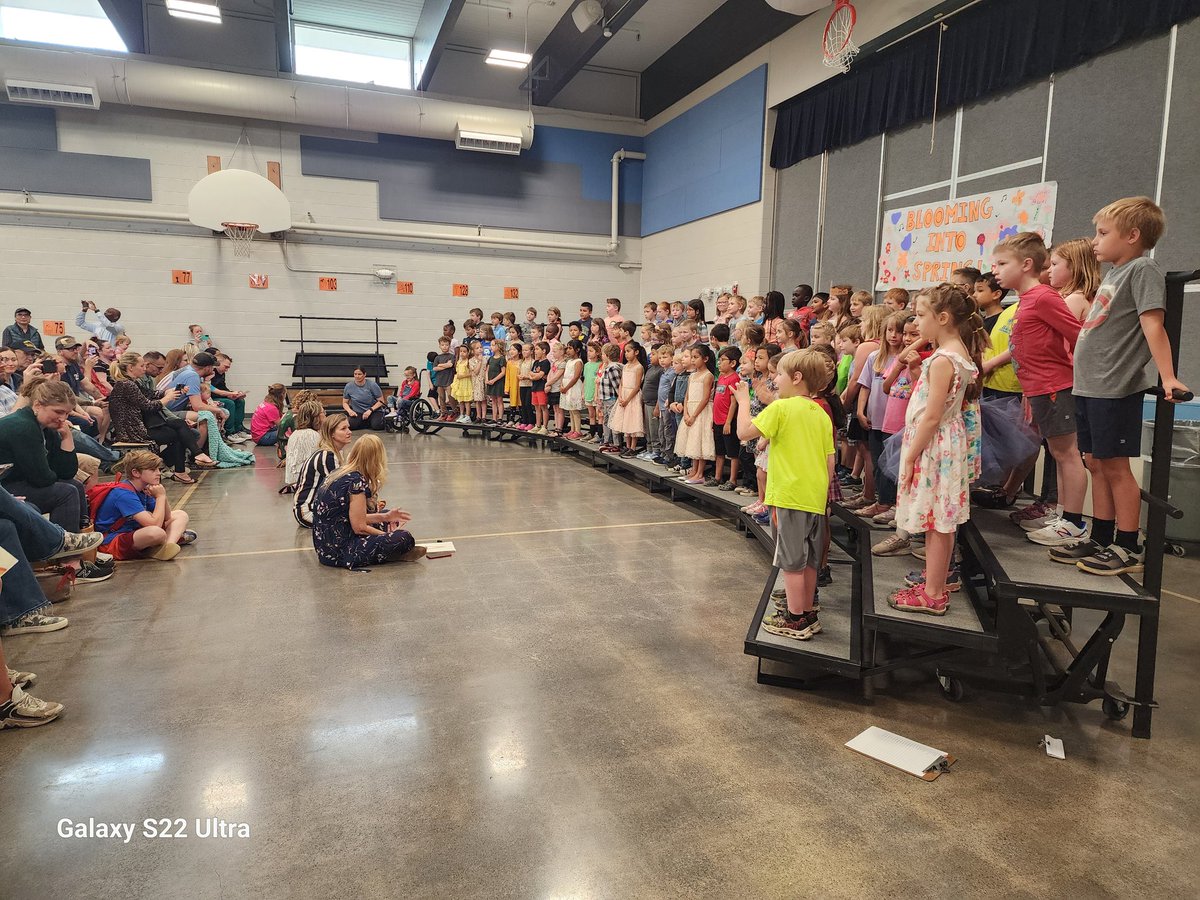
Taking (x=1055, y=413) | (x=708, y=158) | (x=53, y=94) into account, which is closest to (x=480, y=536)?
(x=1055, y=413)

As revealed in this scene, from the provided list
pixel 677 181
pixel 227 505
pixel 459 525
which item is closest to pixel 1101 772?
pixel 459 525

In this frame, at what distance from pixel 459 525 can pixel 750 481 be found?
2322mm

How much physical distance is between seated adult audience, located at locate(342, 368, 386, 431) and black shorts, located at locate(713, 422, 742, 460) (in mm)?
6835

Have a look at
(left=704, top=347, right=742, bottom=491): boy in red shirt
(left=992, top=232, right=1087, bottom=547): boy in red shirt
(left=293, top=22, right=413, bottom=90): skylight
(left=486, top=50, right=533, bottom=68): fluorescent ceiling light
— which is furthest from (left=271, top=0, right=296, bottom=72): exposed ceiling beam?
(left=992, top=232, right=1087, bottom=547): boy in red shirt

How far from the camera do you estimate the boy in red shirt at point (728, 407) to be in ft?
17.9

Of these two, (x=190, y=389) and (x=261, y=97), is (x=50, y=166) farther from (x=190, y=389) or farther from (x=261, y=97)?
(x=190, y=389)

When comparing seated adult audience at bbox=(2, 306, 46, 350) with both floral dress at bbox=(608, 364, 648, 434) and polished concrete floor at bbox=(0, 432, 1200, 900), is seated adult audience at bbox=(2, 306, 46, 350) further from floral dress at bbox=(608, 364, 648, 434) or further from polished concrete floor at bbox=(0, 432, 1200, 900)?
floral dress at bbox=(608, 364, 648, 434)

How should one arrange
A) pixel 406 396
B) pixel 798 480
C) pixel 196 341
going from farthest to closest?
pixel 406 396 → pixel 196 341 → pixel 798 480

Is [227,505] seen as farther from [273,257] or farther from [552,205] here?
[552,205]

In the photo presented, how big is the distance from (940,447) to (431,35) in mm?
10508

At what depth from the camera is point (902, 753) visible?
2301mm

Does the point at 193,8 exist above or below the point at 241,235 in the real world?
above

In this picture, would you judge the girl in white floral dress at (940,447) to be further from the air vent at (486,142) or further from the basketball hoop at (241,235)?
the air vent at (486,142)

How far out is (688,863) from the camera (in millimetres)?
1801
